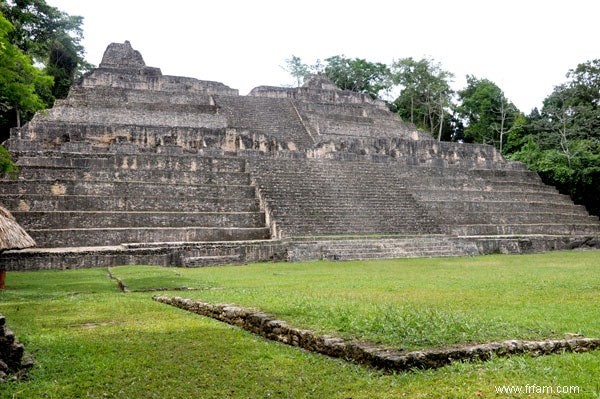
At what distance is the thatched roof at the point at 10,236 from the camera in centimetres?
1049

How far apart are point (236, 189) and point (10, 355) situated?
1541 centimetres

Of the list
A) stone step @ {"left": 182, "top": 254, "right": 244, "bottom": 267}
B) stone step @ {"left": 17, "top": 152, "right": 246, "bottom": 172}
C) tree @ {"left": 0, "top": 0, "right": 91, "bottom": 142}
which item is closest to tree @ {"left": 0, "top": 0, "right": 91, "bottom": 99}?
tree @ {"left": 0, "top": 0, "right": 91, "bottom": 142}

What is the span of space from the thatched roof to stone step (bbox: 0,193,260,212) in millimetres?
4965

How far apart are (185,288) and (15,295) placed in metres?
2.87

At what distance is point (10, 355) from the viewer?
4465mm

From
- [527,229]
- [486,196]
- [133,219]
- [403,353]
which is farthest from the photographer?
[486,196]

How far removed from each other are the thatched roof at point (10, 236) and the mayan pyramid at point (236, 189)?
2.18 m

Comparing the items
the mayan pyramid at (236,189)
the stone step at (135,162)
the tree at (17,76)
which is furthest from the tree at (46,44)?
the tree at (17,76)

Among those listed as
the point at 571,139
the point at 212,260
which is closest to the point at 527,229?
the point at 571,139

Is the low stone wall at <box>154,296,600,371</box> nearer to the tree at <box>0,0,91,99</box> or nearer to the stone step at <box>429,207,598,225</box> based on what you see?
the stone step at <box>429,207,598,225</box>

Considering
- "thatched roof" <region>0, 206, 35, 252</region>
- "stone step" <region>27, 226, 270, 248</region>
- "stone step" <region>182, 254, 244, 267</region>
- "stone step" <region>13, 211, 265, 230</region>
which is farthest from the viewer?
"stone step" <region>13, 211, 265, 230</region>

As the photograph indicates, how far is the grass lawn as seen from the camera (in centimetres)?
399

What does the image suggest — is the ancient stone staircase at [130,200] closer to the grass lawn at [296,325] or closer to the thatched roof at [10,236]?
the thatched roof at [10,236]

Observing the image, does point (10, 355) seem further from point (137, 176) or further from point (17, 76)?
point (137, 176)
